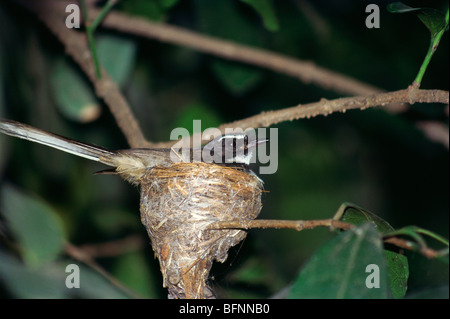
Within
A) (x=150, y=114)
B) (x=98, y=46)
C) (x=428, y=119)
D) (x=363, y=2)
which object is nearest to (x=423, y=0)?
(x=428, y=119)

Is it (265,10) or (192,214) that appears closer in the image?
(192,214)

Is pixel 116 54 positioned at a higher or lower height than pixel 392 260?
higher

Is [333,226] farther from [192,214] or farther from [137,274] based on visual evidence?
[137,274]

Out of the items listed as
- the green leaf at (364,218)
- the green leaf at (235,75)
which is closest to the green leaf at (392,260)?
the green leaf at (364,218)

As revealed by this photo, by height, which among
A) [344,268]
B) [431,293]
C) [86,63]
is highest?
[86,63]

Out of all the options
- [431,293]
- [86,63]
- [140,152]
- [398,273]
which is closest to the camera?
[431,293]

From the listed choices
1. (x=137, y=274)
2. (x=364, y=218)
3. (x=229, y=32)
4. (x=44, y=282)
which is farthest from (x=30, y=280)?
(x=229, y=32)

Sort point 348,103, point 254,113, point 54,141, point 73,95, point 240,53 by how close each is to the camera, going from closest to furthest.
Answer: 1. point 348,103
2. point 54,141
3. point 240,53
4. point 73,95
5. point 254,113
